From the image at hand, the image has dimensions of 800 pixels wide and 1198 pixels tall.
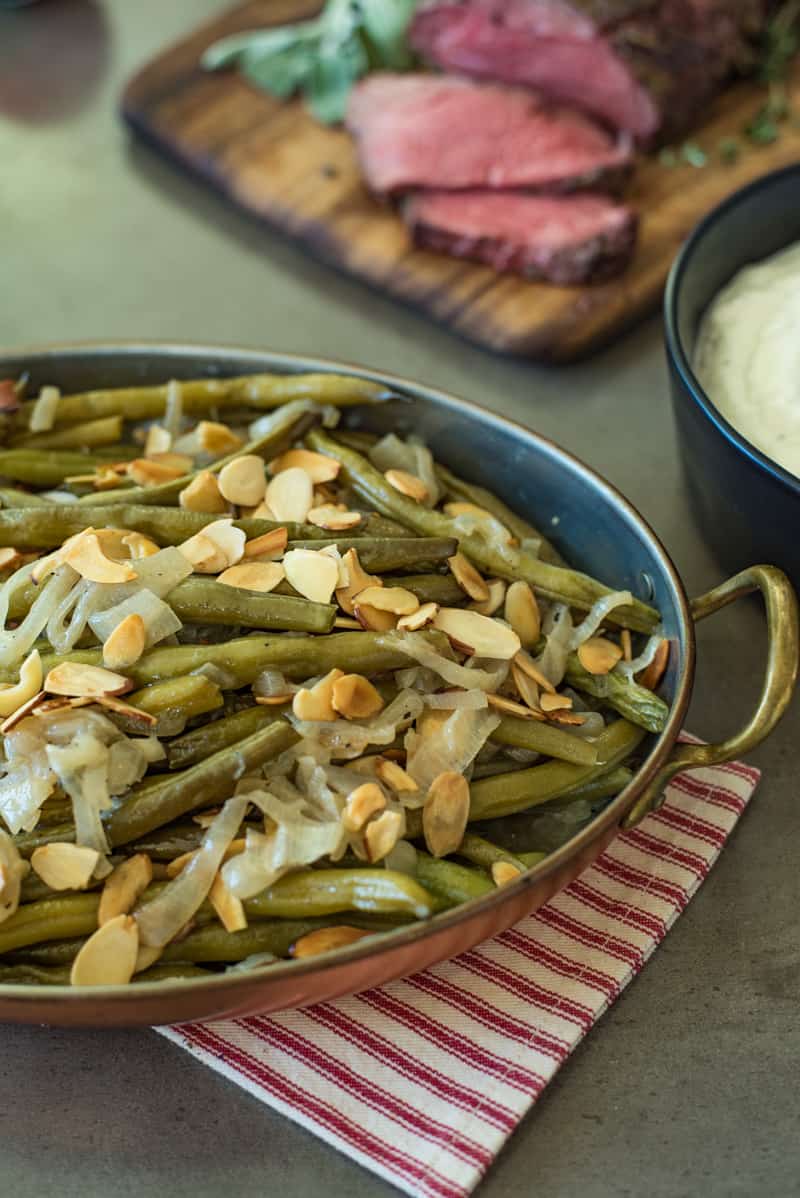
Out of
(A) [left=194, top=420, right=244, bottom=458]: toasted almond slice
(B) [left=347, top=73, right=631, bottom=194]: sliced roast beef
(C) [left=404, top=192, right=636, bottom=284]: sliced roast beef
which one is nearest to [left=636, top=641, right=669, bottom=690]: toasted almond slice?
(A) [left=194, top=420, right=244, bottom=458]: toasted almond slice

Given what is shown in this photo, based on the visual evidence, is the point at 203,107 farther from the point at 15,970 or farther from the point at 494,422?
the point at 15,970

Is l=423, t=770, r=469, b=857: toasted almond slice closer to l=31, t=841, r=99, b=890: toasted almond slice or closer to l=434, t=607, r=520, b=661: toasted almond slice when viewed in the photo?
l=434, t=607, r=520, b=661: toasted almond slice

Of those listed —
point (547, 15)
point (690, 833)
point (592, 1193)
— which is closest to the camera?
point (592, 1193)

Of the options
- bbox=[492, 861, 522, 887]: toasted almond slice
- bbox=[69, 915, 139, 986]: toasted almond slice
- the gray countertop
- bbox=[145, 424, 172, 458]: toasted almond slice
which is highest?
bbox=[145, 424, 172, 458]: toasted almond slice

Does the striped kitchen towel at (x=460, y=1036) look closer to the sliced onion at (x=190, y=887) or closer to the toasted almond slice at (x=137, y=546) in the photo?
the sliced onion at (x=190, y=887)

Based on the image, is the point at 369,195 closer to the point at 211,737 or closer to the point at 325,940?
the point at 211,737

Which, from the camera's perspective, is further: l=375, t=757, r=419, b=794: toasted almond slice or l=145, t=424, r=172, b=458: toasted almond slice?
l=145, t=424, r=172, b=458: toasted almond slice

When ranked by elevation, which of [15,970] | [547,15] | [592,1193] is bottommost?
[592,1193]

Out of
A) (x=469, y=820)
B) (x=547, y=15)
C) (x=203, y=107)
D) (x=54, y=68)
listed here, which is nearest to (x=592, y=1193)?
(x=469, y=820)
